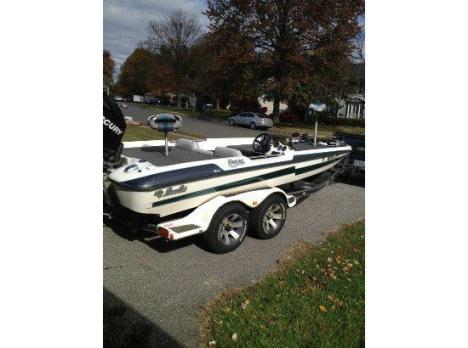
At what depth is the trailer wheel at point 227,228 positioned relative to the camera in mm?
3075

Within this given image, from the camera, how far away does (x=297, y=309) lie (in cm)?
242

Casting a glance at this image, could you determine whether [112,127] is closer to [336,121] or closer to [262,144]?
[262,144]

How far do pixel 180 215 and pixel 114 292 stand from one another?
940 mm

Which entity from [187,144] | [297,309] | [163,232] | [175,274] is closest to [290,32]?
[187,144]

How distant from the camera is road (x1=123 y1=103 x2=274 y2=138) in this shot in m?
2.91

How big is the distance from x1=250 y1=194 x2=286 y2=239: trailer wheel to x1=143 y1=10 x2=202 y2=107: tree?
1.34m

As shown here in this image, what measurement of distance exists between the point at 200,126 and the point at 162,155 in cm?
91

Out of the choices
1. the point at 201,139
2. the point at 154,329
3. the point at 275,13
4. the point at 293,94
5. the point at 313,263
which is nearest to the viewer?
the point at 154,329

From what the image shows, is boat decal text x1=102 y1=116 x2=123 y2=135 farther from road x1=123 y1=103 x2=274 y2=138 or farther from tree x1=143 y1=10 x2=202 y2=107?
tree x1=143 y1=10 x2=202 y2=107

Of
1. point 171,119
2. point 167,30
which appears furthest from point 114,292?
point 167,30

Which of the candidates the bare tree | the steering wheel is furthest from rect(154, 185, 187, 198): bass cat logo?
the bare tree

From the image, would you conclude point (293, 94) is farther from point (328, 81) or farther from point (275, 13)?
point (275, 13)
